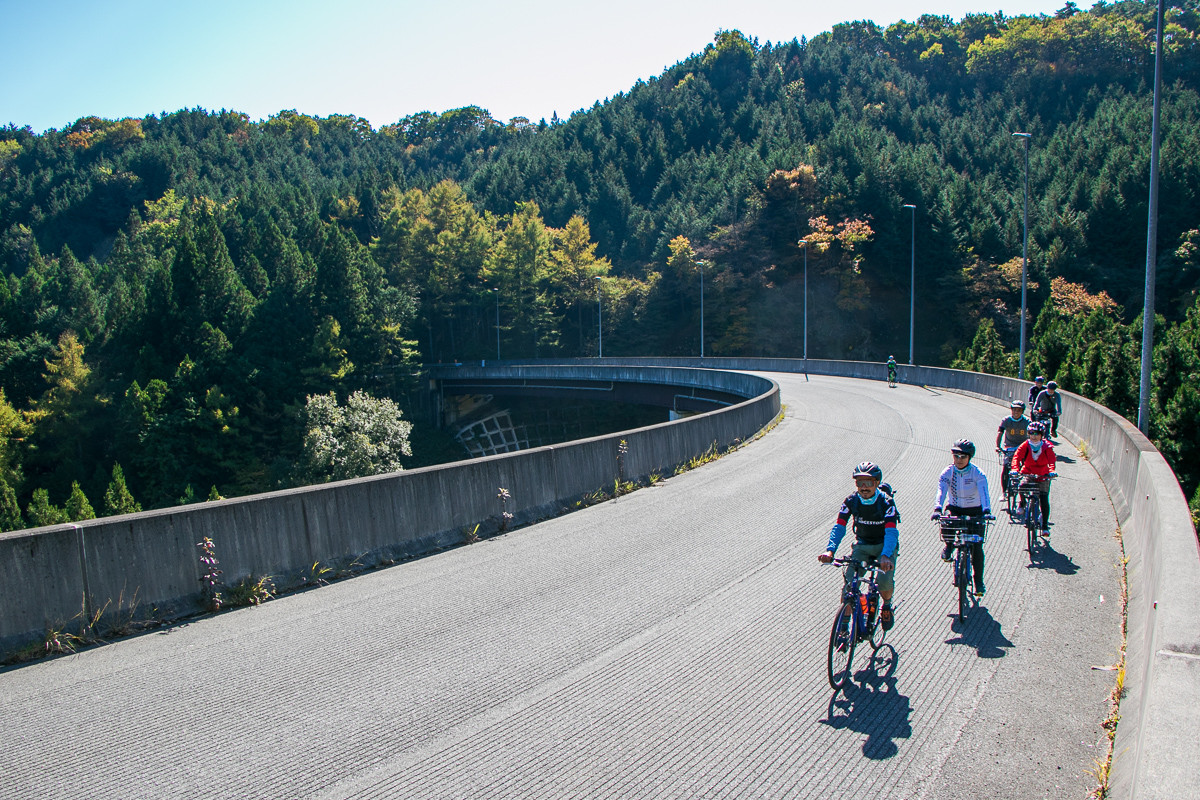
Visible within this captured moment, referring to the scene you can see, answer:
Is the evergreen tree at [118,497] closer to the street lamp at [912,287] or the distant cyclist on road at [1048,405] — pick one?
the street lamp at [912,287]

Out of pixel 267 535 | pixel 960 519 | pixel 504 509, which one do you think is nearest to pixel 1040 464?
pixel 960 519

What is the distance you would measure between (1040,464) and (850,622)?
17.1 feet

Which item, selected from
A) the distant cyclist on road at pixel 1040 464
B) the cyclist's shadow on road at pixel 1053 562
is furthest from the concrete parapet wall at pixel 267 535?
the cyclist's shadow on road at pixel 1053 562

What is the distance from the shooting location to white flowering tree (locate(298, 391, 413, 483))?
159 feet

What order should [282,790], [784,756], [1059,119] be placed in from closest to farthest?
[282,790] → [784,756] → [1059,119]

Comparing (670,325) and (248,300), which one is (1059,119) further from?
(248,300)

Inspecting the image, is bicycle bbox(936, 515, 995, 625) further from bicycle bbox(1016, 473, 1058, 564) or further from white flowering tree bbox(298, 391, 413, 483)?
white flowering tree bbox(298, 391, 413, 483)

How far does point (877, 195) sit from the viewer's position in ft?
261

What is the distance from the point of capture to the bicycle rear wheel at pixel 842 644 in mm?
5828

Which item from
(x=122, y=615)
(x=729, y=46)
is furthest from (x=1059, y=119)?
(x=122, y=615)

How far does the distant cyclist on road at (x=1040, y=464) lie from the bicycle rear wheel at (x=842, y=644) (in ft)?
16.4

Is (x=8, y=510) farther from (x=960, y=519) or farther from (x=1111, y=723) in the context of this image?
(x=1111, y=723)

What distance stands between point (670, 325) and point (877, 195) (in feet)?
81.1

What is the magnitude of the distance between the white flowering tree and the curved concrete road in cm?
4096
